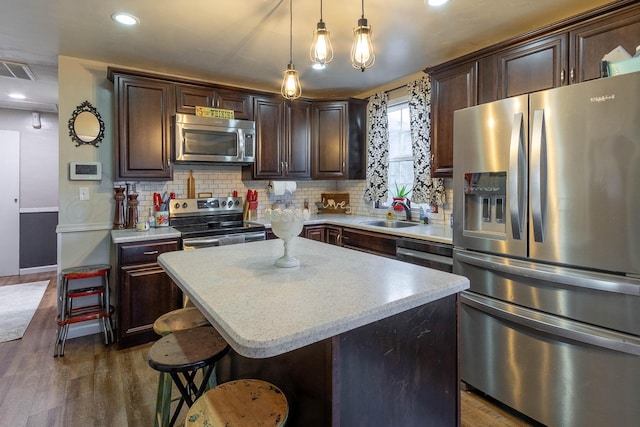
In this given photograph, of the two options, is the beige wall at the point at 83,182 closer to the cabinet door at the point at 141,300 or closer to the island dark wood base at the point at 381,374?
the cabinet door at the point at 141,300

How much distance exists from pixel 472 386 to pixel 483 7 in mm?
2379

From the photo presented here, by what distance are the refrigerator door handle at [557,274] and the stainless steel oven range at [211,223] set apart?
182 centimetres

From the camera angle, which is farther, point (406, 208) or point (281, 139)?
point (281, 139)

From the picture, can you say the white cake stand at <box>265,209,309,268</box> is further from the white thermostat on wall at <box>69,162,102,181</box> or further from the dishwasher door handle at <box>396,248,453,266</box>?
the white thermostat on wall at <box>69,162,102,181</box>

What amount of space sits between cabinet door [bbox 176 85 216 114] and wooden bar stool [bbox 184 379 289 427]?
2744 millimetres

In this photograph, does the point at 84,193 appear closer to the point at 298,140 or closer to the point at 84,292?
the point at 84,292

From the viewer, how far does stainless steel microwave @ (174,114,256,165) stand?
3.21 metres

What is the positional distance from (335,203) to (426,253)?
2076mm

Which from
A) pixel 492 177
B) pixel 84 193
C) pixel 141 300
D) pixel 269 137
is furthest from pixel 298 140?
pixel 492 177

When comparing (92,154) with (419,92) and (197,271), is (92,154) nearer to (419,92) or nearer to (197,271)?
(197,271)

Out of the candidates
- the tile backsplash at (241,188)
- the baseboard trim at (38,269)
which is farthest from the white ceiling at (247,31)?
the baseboard trim at (38,269)

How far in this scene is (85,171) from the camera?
3098 mm

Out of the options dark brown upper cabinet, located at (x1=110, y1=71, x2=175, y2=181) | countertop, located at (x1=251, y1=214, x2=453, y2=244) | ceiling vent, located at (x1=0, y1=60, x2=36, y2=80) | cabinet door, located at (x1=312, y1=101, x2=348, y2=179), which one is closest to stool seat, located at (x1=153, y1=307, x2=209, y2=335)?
countertop, located at (x1=251, y1=214, x2=453, y2=244)

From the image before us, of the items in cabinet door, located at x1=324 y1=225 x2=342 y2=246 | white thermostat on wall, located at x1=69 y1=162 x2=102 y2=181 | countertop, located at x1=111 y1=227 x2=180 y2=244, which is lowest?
cabinet door, located at x1=324 y1=225 x2=342 y2=246
